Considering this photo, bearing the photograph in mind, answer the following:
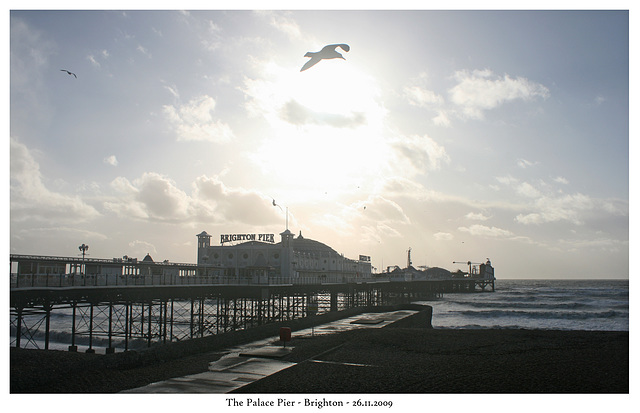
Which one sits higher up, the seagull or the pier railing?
the seagull

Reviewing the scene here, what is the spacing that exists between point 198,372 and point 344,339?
10.6 m

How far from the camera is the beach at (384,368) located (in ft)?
49.8

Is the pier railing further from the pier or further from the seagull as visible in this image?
the seagull

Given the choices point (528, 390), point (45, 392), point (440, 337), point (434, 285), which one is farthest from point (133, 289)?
point (434, 285)

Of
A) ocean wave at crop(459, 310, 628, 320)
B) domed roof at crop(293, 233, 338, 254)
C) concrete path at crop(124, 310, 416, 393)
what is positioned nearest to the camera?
concrete path at crop(124, 310, 416, 393)

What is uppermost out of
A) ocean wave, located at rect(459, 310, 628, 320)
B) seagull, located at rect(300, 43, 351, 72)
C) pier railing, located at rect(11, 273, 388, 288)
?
seagull, located at rect(300, 43, 351, 72)

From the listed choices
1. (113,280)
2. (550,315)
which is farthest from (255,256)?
(550,315)

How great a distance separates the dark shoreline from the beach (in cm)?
3

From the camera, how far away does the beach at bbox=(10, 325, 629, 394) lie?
1519 centimetres

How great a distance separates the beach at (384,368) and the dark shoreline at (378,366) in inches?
1.3

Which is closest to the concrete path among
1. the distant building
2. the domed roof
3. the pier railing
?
the pier railing

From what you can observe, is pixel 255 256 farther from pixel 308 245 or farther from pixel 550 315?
pixel 550 315
